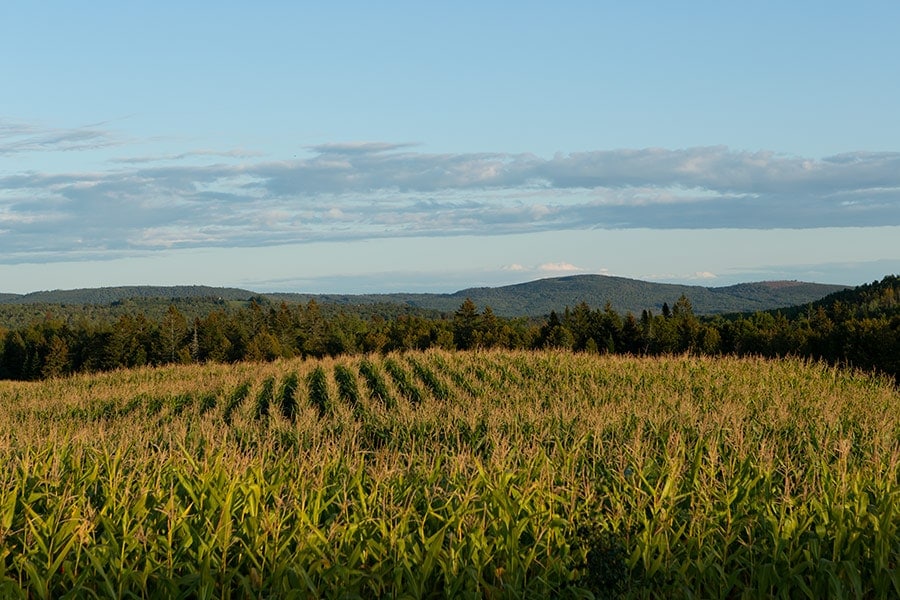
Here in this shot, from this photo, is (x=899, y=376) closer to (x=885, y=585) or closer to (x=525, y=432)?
(x=525, y=432)

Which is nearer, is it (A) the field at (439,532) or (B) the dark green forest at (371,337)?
(A) the field at (439,532)

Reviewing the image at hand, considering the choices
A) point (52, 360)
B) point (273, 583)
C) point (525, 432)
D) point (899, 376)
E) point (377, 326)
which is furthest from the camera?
point (377, 326)

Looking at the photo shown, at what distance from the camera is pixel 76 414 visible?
1173 inches

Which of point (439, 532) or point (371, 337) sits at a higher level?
point (439, 532)

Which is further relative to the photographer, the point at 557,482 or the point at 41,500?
the point at 557,482

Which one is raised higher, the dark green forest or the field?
the field

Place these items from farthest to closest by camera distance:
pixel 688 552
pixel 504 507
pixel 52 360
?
pixel 52 360, pixel 504 507, pixel 688 552

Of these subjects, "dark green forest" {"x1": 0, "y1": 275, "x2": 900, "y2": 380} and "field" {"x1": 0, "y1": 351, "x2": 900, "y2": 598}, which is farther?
"dark green forest" {"x1": 0, "y1": 275, "x2": 900, "y2": 380}

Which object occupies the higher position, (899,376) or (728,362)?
(728,362)

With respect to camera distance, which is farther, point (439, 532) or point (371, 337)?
point (371, 337)

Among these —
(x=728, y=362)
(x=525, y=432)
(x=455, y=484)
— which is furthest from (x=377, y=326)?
(x=455, y=484)

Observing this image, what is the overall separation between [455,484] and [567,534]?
1256mm

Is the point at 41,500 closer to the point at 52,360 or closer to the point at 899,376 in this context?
the point at 899,376

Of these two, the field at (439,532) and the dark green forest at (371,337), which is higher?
the field at (439,532)
